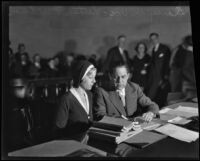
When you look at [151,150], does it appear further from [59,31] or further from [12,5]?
[12,5]

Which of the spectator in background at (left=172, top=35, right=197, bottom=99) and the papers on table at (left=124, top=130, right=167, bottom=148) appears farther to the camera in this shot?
the spectator in background at (left=172, top=35, right=197, bottom=99)

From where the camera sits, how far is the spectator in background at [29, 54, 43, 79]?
1771 mm

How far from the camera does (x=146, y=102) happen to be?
1.77 meters

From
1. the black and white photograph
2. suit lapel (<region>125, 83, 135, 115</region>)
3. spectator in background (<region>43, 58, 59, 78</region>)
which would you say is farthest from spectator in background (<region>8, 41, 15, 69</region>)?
suit lapel (<region>125, 83, 135, 115</region>)

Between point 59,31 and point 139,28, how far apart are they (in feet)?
1.81

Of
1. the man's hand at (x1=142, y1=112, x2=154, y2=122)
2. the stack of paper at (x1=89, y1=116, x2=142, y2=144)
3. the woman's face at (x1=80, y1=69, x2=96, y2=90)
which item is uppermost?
the woman's face at (x1=80, y1=69, x2=96, y2=90)

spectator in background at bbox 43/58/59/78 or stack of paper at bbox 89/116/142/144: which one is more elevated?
spectator in background at bbox 43/58/59/78

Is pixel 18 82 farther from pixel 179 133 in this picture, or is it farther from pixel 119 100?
pixel 179 133

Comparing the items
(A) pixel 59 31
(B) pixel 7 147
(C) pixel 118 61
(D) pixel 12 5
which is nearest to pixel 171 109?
(C) pixel 118 61

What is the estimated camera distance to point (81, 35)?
1.78 metres

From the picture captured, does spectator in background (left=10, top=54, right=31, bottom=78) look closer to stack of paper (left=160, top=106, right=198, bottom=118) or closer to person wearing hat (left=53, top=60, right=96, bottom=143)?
person wearing hat (left=53, top=60, right=96, bottom=143)

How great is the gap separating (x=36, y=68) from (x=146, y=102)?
0.79 m

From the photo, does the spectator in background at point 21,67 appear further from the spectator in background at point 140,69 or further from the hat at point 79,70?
the spectator in background at point 140,69

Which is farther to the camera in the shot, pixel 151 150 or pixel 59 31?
pixel 59 31
